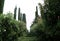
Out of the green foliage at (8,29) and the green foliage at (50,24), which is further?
the green foliage at (8,29)

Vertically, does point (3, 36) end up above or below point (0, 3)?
below

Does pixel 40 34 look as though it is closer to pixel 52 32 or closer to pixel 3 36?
pixel 52 32

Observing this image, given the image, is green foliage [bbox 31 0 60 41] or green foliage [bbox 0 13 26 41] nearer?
green foliage [bbox 31 0 60 41]

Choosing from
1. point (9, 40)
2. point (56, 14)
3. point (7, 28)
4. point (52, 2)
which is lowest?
point (9, 40)

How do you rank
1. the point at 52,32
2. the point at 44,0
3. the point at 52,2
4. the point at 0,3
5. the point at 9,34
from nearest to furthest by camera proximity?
the point at 52,32
the point at 52,2
the point at 44,0
the point at 9,34
the point at 0,3

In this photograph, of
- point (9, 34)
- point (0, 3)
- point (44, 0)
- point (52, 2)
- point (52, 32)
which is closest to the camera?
point (52, 32)

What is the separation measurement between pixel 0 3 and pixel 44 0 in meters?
5.76

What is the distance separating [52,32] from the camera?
409 inches

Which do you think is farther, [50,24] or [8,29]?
[8,29]

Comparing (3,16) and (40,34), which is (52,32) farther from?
(3,16)

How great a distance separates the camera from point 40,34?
36.2 ft

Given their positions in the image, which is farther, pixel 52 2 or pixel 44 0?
pixel 44 0

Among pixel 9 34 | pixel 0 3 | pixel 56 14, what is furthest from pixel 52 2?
pixel 0 3

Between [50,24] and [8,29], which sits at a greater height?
[50,24]
